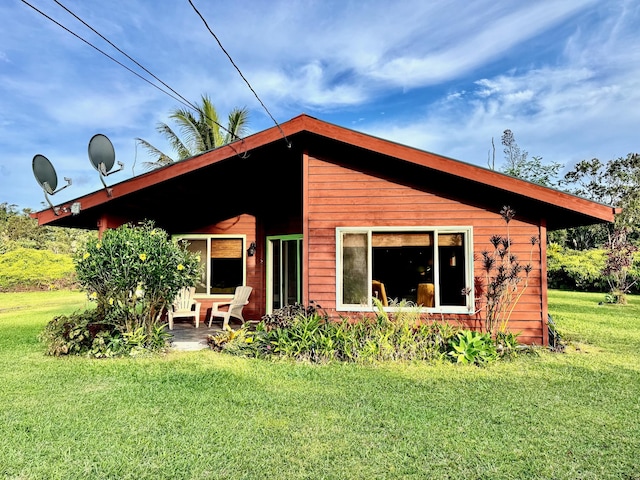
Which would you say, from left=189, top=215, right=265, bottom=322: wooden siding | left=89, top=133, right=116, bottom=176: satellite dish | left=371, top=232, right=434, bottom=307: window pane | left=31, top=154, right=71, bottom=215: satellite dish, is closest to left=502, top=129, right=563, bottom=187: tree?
left=189, top=215, right=265, bottom=322: wooden siding

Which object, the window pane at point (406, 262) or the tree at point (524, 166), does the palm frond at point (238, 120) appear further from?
the tree at point (524, 166)

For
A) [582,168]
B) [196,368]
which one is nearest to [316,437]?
[196,368]

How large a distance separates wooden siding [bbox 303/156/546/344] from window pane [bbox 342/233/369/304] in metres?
0.18

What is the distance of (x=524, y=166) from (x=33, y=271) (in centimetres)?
2821

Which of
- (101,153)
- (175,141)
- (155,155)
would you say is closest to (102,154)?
(101,153)

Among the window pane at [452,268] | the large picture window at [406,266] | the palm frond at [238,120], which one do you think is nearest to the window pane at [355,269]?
the large picture window at [406,266]

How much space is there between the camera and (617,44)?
11.7m

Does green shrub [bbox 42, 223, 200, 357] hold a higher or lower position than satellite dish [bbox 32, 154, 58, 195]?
lower

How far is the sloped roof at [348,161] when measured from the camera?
5.82 meters

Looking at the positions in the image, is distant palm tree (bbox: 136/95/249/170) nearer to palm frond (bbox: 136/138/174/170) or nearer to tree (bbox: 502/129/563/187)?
palm frond (bbox: 136/138/174/170)

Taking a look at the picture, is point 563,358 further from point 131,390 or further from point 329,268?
point 131,390

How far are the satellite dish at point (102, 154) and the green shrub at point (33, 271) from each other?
47.1 feet

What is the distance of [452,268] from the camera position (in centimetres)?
641

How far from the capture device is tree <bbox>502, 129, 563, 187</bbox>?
85.4 ft
